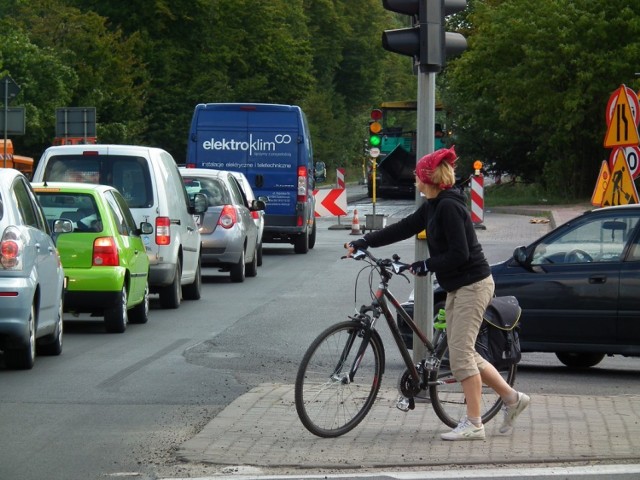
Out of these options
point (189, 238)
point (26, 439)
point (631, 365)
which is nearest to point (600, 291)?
point (631, 365)

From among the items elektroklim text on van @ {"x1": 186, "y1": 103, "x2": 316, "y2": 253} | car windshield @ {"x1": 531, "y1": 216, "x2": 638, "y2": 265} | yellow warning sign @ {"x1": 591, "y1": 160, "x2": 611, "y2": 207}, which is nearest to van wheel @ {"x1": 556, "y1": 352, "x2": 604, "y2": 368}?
car windshield @ {"x1": 531, "y1": 216, "x2": 638, "y2": 265}

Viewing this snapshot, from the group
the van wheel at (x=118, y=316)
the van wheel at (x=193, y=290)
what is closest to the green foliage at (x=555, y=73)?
the van wheel at (x=193, y=290)

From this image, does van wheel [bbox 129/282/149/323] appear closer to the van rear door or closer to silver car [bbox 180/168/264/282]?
silver car [bbox 180/168/264/282]

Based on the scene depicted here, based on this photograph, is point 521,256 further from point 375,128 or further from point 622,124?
point 375,128

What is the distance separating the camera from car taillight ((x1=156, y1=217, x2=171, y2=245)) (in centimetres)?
1792

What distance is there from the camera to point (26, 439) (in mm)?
8750

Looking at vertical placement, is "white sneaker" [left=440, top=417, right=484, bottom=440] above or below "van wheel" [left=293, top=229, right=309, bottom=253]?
above

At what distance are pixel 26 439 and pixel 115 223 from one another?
6911 mm

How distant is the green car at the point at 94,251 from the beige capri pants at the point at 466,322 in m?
6.94

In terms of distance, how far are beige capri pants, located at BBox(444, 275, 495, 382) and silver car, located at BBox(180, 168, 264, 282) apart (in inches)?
559

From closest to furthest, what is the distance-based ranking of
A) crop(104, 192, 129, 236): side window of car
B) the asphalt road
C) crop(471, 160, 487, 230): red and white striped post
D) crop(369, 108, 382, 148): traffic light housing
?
1. the asphalt road
2. crop(104, 192, 129, 236): side window of car
3. crop(369, 108, 382, 148): traffic light housing
4. crop(471, 160, 487, 230): red and white striped post

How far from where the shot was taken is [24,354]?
12102 millimetres

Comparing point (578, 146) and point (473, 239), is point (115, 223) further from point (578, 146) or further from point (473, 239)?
point (578, 146)

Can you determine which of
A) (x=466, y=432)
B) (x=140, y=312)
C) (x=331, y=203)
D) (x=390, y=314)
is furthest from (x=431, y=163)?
(x=331, y=203)
